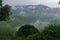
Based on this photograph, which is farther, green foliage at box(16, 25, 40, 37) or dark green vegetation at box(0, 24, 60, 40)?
green foliage at box(16, 25, 40, 37)

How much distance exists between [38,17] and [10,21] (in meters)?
1.22

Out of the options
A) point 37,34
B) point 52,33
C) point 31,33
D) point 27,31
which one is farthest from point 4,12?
point 52,33

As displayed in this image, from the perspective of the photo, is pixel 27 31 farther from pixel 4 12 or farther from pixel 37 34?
pixel 4 12

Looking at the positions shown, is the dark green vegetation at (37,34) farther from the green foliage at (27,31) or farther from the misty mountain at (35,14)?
the misty mountain at (35,14)

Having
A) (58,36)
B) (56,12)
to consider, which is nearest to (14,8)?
(56,12)

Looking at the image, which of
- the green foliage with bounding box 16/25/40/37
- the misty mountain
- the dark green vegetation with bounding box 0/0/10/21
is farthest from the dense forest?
the misty mountain

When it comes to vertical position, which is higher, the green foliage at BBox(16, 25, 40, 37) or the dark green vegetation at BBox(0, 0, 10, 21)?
the dark green vegetation at BBox(0, 0, 10, 21)

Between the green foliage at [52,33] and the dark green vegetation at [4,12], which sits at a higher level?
the dark green vegetation at [4,12]

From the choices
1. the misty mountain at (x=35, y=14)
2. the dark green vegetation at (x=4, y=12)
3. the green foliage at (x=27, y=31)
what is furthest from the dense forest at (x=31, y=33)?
the misty mountain at (x=35, y=14)

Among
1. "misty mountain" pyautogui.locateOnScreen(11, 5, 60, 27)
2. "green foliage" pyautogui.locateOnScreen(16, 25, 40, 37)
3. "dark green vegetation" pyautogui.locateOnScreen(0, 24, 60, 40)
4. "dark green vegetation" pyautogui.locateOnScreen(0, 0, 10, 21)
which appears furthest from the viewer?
"dark green vegetation" pyautogui.locateOnScreen(0, 0, 10, 21)

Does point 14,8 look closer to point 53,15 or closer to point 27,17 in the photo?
point 27,17

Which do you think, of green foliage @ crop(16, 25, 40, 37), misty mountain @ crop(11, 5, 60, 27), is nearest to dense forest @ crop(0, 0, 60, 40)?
green foliage @ crop(16, 25, 40, 37)

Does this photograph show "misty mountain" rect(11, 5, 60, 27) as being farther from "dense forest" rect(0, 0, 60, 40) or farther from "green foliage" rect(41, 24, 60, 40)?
"green foliage" rect(41, 24, 60, 40)

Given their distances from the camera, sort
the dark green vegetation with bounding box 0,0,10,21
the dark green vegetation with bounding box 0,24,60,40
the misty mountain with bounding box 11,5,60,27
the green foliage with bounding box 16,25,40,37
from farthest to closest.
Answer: the dark green vegetation with bounding box 0,0,10,21, the misty mountain with bounding box 11,5,60,27, the green foliage with bounding box 16,25,40,37, the dark green vegetation with bounding box 0,24,60,40
